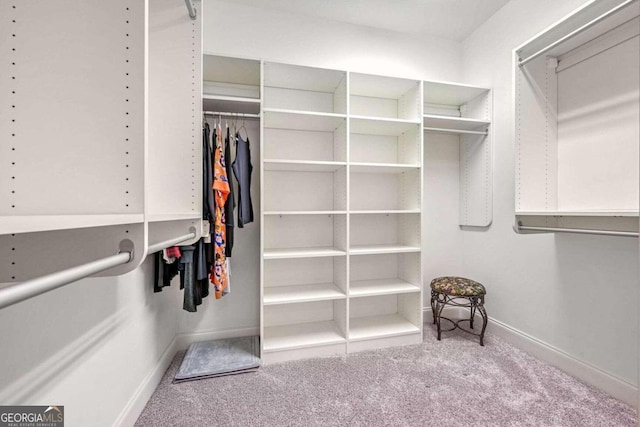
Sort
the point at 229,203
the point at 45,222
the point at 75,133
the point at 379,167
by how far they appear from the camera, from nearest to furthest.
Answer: the point at 45,222, the point at 75,133, the point at 229,203, the point at 379,167

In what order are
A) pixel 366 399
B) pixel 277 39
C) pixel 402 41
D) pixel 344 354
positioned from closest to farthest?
pixel 366 399, pixel 344 354, pixel 277 39, pixel 402 41

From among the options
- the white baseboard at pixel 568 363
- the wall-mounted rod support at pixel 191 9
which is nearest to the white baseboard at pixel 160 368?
the wall-mounted rod support at pixel 191 9

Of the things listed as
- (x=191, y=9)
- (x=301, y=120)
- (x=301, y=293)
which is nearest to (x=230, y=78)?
(x=301, y=120)

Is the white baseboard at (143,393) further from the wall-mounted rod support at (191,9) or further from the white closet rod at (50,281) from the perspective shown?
the wall-mounted rod support at (191,9)

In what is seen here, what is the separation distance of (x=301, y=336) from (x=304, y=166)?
1.38 m

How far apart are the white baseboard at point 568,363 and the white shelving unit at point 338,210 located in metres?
0.75

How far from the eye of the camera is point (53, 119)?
2.04 ft

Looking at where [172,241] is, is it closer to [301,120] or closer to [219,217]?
[219,217]

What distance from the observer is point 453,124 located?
239 cm

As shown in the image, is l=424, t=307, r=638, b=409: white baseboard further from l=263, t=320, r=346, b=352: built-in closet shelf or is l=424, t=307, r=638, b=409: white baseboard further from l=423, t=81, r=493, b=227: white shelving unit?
l=263, t=320, r=346, b=352: built-in closet shelf

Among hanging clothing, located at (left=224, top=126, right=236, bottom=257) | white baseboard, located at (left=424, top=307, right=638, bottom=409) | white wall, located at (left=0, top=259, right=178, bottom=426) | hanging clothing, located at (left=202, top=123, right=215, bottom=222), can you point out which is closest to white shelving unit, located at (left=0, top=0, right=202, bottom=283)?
white wall, located at (left=0, top=259, right=178, bottom=426)

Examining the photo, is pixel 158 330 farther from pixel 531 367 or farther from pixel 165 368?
pixel 531 367

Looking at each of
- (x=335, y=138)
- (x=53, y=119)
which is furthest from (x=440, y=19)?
(x=53, y=119)

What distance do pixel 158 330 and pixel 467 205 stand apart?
111 inches
